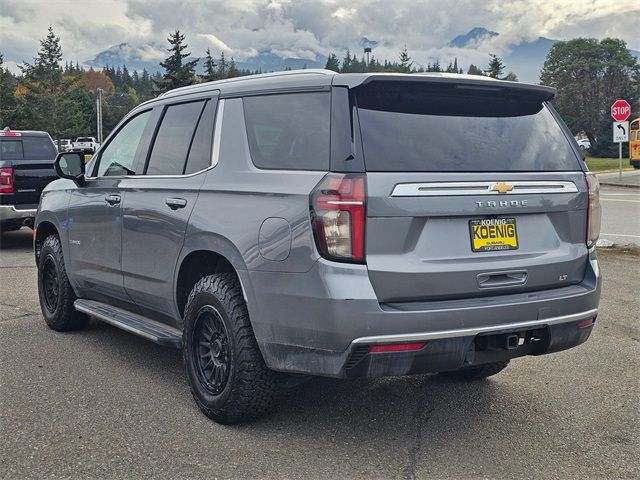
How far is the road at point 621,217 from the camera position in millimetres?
11223

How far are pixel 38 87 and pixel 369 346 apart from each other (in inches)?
2659

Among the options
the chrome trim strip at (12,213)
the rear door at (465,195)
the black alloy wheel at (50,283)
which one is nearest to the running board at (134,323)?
the black alloy wheel at (50,283)

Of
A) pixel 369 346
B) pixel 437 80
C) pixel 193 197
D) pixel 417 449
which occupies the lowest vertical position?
pixel 417 449

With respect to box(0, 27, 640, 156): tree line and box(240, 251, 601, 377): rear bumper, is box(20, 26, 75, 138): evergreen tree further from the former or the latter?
box(240, 251, 601, 377): rear bumper

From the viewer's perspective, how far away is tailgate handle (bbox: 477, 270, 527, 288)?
3240mm

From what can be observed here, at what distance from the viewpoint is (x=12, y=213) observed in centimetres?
1029

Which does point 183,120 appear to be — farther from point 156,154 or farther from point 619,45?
point 619,45

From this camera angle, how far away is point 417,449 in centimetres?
341

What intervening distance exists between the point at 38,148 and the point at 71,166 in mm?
7361

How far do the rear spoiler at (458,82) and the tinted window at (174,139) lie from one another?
1296 mm

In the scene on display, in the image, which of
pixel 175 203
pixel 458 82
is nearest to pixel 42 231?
pixel 175 203

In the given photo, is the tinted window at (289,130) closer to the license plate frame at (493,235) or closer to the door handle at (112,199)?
the license plate frame at (493,235)

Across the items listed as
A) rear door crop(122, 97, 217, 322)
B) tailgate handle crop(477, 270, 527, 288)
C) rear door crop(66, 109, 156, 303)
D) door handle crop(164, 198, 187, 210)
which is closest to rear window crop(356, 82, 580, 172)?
tailgate handle crop(477, 270, 527, 288)

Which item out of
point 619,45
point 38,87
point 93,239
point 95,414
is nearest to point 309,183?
point 95,414
